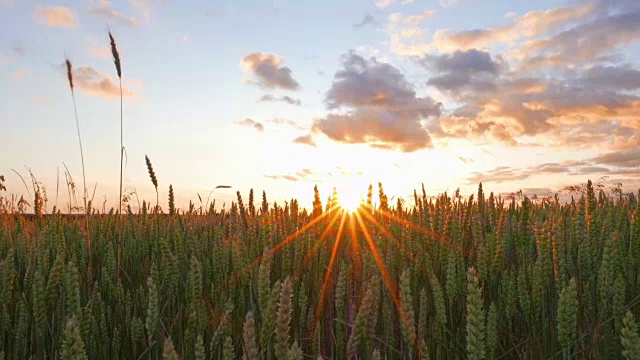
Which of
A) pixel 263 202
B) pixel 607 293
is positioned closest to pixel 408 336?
pixel 607 293

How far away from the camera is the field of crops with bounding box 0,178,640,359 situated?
5.37 feet

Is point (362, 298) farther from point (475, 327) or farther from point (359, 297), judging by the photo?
point (475, 327)

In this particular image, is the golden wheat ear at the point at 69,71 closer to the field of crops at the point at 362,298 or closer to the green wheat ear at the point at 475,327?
the field of crops at the point at 362,298

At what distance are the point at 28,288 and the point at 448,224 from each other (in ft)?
6.28

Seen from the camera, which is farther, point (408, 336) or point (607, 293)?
point (607, 293)

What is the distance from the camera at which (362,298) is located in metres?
2.13

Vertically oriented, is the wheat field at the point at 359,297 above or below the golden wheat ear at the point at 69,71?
below

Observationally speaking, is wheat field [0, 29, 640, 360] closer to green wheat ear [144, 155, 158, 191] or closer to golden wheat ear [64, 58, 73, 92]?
green wheat ear [144, 155, 158, 191]

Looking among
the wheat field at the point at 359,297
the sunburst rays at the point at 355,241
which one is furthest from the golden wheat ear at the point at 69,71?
the sunburst rays at the point at 355,241

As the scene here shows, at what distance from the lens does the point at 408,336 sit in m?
1.59

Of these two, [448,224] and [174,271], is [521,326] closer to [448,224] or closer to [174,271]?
[448,224]

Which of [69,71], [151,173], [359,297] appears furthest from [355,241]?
[69,71]

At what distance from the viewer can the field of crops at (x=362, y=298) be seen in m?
1.64

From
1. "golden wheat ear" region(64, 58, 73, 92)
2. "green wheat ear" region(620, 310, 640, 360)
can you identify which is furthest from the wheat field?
"golden wheat ear" region(64, 58, 73, 92)
